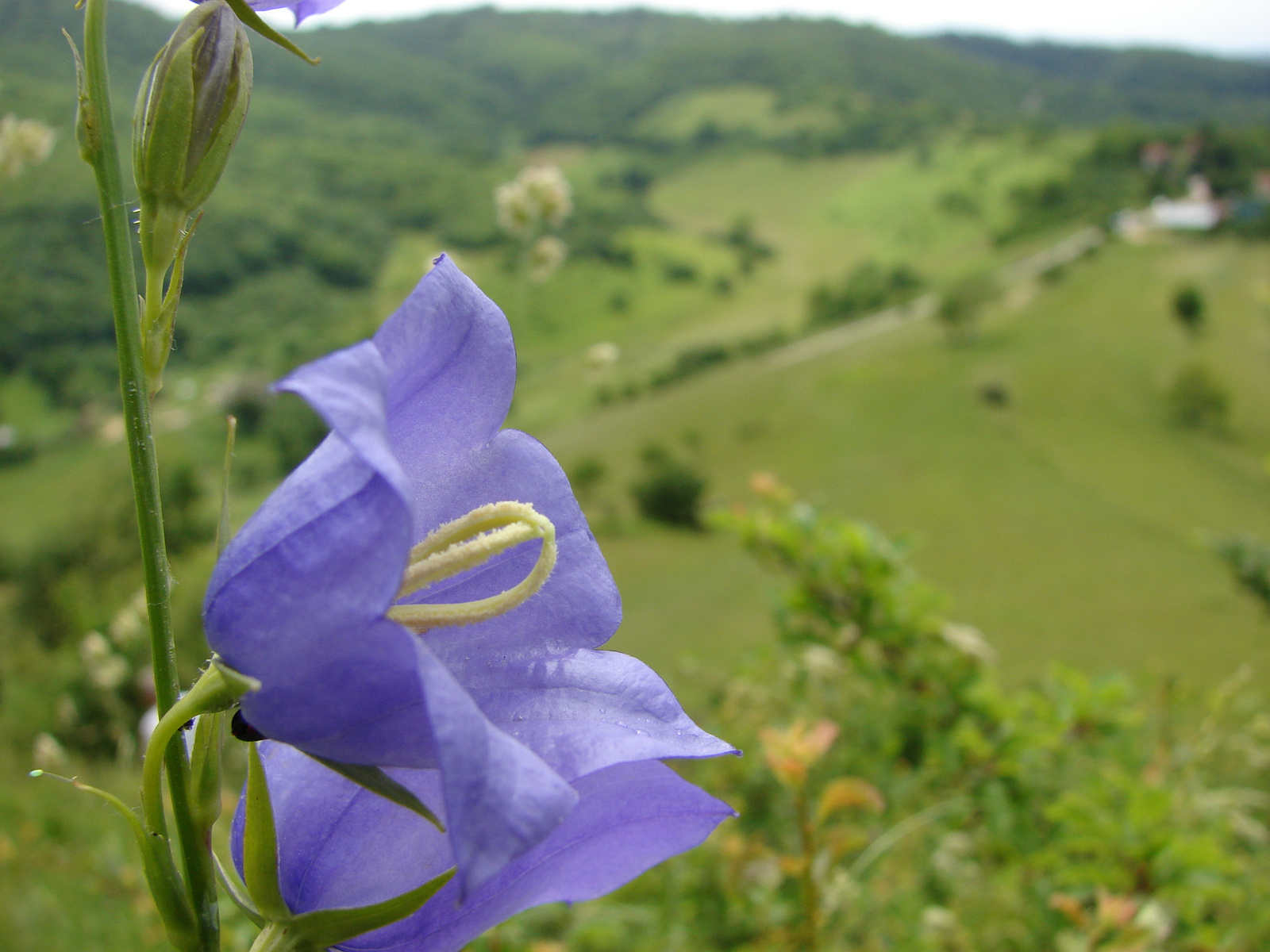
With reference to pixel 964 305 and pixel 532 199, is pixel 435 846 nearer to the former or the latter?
pixel 532 199

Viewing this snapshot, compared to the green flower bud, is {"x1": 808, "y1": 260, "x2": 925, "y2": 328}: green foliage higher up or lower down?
lower down

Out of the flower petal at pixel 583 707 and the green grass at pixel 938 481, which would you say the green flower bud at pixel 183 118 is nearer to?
the flower petal at pixel 583 707

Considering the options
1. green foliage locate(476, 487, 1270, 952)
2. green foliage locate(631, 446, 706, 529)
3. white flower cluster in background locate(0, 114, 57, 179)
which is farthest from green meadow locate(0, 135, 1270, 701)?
white flower cluster in background locate(0, 114, 57, 179)

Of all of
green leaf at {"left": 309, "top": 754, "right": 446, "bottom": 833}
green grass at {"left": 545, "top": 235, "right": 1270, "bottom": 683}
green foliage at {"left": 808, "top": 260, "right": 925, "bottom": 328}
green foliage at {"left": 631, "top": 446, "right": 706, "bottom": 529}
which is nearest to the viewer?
green leaf at {"left": 309, "top": 754, "right": 446, "bottom": 833}

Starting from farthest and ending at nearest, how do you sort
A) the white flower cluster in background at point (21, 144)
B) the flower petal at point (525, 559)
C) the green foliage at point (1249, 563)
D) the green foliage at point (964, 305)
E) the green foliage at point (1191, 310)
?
the green foliage at point (964, 305) < the green foliage at point (1191, 310) < the green foliage at point (1249, 563) < the white flower cluster in background at point (21, 144) < the flower petal at point (525, 559)

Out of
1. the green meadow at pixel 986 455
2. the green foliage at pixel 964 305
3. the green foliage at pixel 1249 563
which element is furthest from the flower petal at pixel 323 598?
the green foliage at pixel 964 305

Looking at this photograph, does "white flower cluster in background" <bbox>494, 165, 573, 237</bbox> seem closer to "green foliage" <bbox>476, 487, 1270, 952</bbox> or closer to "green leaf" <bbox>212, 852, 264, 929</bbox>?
"green foliage" <bbox>476, 487, 1270, 952</bbox>

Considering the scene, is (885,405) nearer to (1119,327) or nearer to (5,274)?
(1119,327)
